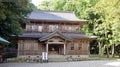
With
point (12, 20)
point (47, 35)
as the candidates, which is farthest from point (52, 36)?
point (12, 20)

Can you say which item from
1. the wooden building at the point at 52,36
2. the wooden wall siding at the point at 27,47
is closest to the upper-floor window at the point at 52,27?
the wooden building at the point at 52,36

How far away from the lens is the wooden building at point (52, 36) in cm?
4081

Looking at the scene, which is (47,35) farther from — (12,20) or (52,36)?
(12,20)

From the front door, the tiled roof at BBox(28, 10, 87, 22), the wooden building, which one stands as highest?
the tiled roof at BBox(28, 10, 87, 22)

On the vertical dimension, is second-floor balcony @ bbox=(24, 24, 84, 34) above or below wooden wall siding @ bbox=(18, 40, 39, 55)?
above

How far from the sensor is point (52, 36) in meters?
40.7

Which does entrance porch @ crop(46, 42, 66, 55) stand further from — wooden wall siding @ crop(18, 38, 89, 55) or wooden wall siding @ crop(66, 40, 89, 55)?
wooden wall siding @ crop(66, 40, 89, 55)

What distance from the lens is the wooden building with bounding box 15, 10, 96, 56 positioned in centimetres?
4081

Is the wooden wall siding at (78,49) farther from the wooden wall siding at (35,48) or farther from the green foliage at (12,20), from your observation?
the green foliage at (12,20)

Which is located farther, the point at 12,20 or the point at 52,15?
the point at 52,15

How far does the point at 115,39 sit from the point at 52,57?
11.1 m

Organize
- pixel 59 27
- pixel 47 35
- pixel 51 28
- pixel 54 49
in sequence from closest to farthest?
pixel 47 35, pixel 51 28, pixel 59 27, pixel 54 49

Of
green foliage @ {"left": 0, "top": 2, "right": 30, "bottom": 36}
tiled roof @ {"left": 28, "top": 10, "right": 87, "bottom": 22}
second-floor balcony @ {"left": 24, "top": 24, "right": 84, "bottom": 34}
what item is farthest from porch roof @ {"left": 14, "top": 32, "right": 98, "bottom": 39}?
green foliage @ {"left": 0, "top": 2, "right": 30, "bottom": 36}

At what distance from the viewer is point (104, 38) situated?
164 feet
